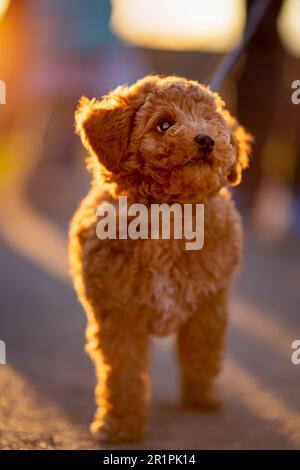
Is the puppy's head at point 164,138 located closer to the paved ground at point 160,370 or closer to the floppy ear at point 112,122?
the floppy ear at point 112,122

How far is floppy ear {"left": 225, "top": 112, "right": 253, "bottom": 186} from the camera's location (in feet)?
12.2

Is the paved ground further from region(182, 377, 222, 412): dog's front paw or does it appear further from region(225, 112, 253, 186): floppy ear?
region(225, 112, 253, 186): floppy ear

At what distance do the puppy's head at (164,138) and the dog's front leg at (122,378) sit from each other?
0.63m

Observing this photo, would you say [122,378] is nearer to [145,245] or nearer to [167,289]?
[167,289]

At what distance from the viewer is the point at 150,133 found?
3.51m

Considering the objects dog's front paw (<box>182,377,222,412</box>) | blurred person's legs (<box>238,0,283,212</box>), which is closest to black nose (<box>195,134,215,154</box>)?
dog's front paw (<box>182,377,222,412</box>)

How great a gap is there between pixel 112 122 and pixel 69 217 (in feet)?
22.2

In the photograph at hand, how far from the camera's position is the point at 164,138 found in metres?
3.41

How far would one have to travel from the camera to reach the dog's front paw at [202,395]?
4.21 metres

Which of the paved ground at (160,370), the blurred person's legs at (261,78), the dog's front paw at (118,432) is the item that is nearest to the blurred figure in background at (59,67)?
the blurred person's legs at (261,78)

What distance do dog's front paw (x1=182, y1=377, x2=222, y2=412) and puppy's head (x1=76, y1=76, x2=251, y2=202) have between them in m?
1.09

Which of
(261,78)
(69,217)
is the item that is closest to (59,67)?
(69,217)

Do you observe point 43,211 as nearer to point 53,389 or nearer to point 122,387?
point 53,389
